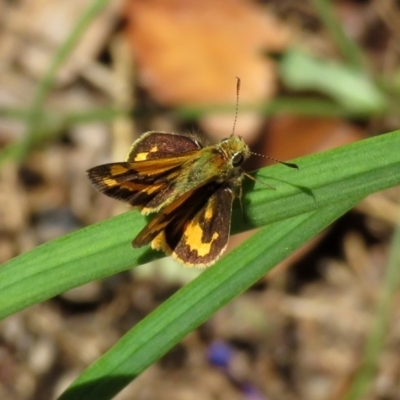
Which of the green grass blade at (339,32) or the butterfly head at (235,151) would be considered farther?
the green grass blade at (339,32)

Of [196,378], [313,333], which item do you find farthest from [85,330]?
[313,333]

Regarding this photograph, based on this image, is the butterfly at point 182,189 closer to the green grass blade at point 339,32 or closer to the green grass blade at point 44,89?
the green grass blade at point 44,89

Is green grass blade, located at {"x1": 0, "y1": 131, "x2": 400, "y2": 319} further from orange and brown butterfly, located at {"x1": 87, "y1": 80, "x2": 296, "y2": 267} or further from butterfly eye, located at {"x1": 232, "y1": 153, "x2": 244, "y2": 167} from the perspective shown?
butterfly eye, located at {"x1": 232, "y1": 153, "x2": 244, "y2": 167}

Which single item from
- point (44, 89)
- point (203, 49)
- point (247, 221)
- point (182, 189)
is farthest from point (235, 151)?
point (203, 49)

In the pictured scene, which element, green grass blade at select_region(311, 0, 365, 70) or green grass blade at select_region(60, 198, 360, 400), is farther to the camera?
green grass blade at select_region(311, 0, 365, 70)

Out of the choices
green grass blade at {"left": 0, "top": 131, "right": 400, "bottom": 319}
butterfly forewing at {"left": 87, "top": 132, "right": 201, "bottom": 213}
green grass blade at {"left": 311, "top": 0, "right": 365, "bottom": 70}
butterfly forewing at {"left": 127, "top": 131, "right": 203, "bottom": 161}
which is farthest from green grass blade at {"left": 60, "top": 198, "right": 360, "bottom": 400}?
green grass blade at {"left": 311, "top": 0, "right": 365, "bottom": 70}

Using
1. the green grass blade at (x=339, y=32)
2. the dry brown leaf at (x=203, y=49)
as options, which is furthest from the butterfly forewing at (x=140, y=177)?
the dry brown leaf at (x=203, y=49)
